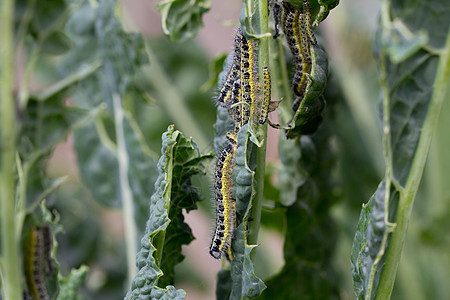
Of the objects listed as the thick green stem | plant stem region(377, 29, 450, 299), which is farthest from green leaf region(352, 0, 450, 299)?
the thick green stem

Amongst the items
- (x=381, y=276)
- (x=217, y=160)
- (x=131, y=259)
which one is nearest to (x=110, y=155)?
(x=131, y=259)

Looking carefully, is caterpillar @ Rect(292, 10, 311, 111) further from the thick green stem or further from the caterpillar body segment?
the thick green stem

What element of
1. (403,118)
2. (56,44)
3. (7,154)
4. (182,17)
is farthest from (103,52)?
(403,118)

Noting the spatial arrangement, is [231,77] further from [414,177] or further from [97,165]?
[97,165]

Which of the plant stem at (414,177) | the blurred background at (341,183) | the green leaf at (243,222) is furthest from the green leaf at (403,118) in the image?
the blurred background at (341,183)

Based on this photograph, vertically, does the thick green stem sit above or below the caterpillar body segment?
above

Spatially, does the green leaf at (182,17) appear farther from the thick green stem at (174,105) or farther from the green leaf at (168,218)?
the thick green stem at (174,105)

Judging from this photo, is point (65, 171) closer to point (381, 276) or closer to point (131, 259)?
point (131, 259)
